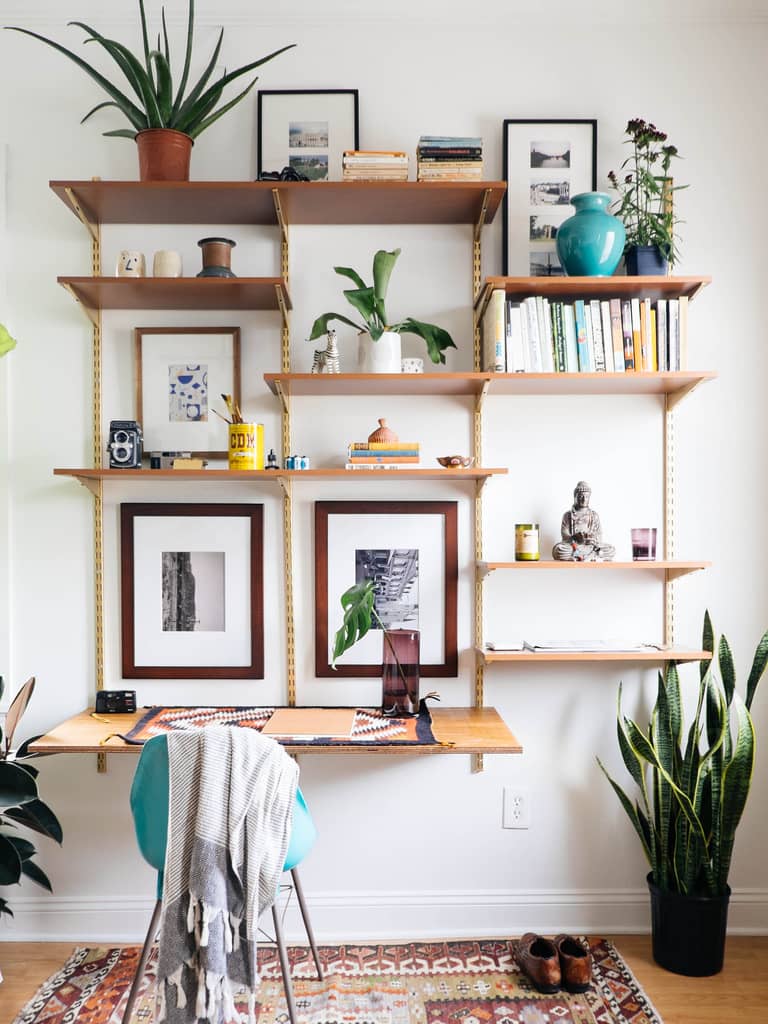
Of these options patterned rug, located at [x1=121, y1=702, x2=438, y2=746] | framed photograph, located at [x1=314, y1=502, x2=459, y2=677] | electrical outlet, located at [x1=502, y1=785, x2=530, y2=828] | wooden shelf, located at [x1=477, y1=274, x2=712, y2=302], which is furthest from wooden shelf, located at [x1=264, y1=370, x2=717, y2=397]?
electrical outlet, located at [x1=502, y1=785, x2=530, y2=828]

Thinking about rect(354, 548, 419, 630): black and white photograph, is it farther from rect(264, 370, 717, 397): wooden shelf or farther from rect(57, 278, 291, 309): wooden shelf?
rect(57, 278, 291, 309): wooden shelf

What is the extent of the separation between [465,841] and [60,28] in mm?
2817

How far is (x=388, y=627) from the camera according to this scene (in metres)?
2.54

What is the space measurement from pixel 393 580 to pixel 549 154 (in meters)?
1.41

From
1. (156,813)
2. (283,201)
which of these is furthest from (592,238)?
(156,813)

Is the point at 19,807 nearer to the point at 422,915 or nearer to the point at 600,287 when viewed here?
the point at 422,915

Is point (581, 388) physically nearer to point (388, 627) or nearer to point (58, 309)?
point (388, 627)

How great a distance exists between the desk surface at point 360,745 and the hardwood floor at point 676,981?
2.30ft

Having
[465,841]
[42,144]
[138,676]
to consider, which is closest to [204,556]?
[138,676]

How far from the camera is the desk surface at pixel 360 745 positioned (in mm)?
2072

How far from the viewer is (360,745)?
2.09 m

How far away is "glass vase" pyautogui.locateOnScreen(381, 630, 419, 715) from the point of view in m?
2.36

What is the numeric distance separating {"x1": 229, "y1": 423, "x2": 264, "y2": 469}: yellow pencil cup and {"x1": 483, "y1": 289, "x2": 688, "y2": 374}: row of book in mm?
710

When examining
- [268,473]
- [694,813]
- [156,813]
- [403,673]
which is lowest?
[694,813]
